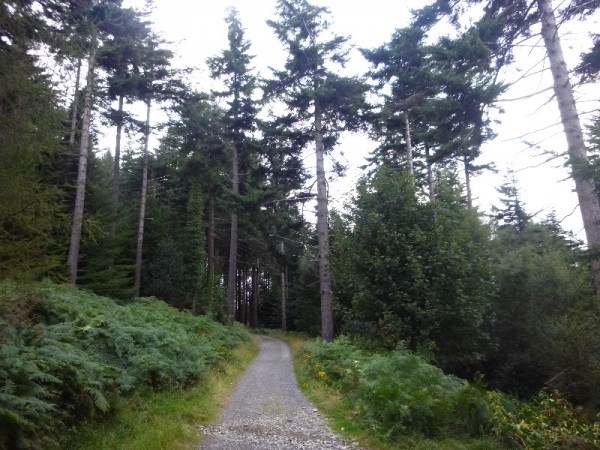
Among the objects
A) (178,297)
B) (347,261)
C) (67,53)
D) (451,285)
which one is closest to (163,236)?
(178,297)

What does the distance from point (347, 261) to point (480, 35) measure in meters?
7.32

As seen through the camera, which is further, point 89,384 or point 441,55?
point 441,55

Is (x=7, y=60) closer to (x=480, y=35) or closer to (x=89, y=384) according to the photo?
(x=89, y=384)

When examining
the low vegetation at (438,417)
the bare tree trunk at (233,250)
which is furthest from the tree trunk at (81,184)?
the low vegetation at (438,417)

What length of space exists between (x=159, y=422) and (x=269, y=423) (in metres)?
1.82

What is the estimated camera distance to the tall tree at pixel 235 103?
25984mm

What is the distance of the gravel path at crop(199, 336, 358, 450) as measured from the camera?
604cm

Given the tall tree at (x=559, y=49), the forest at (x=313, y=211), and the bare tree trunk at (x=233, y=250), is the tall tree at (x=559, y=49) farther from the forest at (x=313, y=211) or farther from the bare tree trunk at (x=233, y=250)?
the bare tree trunk at (x=233, y=250)

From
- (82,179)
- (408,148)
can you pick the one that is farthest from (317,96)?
(82,179)

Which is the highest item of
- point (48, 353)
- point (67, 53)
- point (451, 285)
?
point (67, 53)

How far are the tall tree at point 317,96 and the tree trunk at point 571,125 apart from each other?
946cm

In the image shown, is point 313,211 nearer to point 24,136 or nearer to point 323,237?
point 323,237

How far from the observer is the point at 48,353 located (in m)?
5.86

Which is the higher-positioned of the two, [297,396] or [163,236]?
[163,236]
